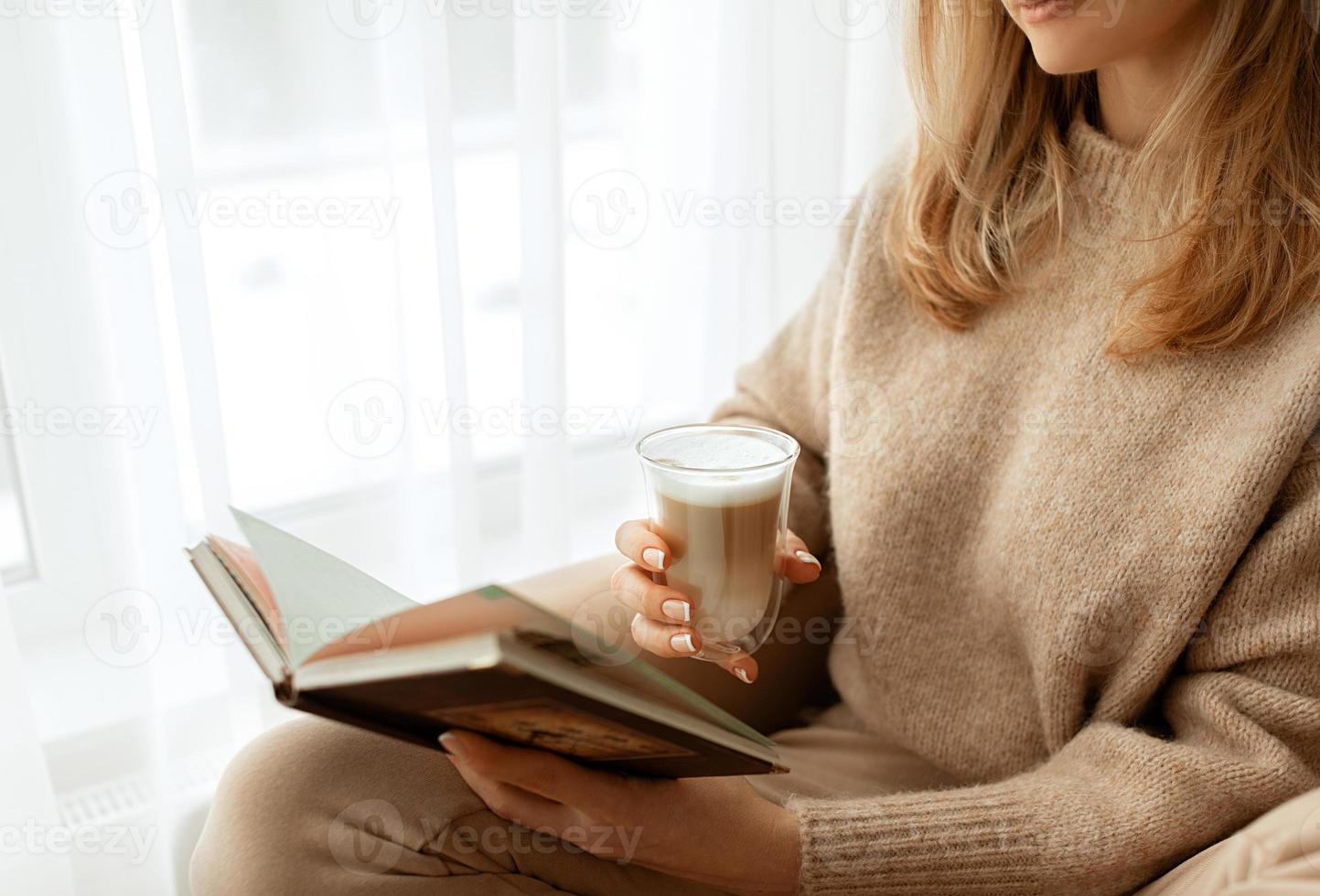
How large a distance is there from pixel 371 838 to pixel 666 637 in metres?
0.30

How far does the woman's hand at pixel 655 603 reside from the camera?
0.97m

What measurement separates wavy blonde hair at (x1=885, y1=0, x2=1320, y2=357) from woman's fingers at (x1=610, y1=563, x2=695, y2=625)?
45 cm

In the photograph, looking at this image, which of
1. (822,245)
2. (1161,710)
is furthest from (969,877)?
(822,245)

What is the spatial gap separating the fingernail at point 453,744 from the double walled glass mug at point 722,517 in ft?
0.87

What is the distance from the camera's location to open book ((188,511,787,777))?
0.61 metres

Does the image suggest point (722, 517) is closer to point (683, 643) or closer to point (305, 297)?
point (683, 643)

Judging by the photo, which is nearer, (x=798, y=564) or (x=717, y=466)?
(x=717, y=466)

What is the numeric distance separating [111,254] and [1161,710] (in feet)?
3.95

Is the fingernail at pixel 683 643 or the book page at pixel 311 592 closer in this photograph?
the book page at pixel 311 592

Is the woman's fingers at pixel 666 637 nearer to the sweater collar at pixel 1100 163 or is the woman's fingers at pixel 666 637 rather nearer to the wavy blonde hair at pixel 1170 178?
the wavy blonde hair at pixel 1170 178

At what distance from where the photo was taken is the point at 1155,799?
959mm

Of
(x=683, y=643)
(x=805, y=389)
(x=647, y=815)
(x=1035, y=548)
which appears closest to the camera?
(x=647, y=815)

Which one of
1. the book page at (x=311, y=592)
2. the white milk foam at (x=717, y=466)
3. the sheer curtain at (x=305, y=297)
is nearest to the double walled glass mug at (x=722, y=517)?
the white milk foam at (x=717, y=466)

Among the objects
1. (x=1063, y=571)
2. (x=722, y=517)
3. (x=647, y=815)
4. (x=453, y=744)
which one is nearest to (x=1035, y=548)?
(x=1063, y=571)
